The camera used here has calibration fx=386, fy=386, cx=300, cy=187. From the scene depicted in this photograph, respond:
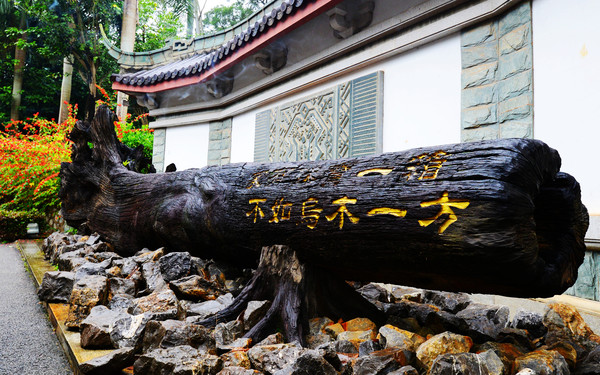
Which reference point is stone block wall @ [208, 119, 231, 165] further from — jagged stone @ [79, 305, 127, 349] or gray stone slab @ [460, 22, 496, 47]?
jagged stone @ [79, 305, 127, 349]

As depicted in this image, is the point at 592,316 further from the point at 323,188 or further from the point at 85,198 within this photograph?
the point at 85,198

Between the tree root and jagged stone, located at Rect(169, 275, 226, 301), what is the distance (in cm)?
41

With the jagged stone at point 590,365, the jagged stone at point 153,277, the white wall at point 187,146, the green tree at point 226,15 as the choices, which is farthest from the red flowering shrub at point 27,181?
the green tree at point 226,15

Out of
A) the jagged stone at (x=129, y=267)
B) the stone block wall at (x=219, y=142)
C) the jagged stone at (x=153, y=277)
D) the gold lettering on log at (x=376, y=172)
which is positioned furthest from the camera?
the stone block wall at (x=219, y=142)

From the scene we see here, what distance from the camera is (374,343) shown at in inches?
67.2

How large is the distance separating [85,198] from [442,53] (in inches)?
174

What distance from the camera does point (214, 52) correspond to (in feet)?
22.4

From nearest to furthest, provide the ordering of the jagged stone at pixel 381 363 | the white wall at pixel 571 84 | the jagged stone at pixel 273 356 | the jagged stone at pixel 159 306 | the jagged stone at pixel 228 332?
the jagged stone at pixel 381 363 < the jagged stone at pixel 273 356 < the jagged stone at pixel 228 332 < the jagged stone at pixel 159 306 < the white wall at pixel 571 84

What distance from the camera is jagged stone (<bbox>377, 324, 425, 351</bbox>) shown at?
5.60 feet

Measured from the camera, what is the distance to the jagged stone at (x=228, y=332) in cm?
190

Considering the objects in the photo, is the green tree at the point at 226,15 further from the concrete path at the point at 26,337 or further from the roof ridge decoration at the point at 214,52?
the concrete path at the point at 26,337

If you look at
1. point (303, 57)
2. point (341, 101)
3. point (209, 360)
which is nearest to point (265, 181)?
point (209, 360)

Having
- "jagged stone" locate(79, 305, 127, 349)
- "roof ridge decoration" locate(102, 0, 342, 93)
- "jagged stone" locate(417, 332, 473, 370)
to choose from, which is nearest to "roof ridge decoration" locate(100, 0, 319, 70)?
"roof ridge decoration" locate(102, 0, 342, 93)

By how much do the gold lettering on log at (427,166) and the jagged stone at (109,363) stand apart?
147 cm
